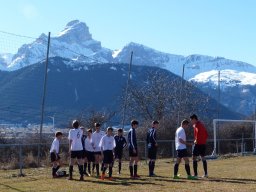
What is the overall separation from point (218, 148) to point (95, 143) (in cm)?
2123

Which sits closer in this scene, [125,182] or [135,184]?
[135,184]

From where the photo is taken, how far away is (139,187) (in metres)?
17.0

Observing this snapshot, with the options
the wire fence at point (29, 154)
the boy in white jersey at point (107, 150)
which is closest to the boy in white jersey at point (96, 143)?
the boy in white jersey at point (107, 150)

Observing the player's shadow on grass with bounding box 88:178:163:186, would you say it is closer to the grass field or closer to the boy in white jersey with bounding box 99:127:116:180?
the grass field

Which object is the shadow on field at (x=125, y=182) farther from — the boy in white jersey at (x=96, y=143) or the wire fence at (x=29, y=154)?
the wire fence at (x=29, y=154)

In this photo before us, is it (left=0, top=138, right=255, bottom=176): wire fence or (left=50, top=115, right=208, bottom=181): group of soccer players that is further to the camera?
(left=0, top=138, right=255, bottom=176): wire fence

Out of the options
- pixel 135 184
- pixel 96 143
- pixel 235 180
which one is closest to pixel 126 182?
pixel 135 184

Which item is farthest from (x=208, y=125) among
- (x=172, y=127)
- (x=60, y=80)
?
(x=60, y=80)

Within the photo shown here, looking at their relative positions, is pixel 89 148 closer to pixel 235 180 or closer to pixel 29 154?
pixel 235 180

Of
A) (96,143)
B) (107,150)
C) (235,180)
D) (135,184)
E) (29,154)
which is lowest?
(135,184)

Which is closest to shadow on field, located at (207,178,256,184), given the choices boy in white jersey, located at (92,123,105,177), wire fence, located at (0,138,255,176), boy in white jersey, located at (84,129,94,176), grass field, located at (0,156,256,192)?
grass field, located at (0,156,256,192)

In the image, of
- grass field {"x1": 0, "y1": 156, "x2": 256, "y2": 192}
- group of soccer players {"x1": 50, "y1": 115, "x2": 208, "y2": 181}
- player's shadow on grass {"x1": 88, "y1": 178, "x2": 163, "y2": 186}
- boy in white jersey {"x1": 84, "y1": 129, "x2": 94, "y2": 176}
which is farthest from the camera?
boy in white jersey {"x1": 84, "y1": 129, "x2": 94, "y2": 176}

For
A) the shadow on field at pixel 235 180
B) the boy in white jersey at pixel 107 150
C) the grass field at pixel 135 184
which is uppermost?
the boy in white jersey at pixel 107 150

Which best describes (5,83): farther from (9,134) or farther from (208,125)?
(9,134)
